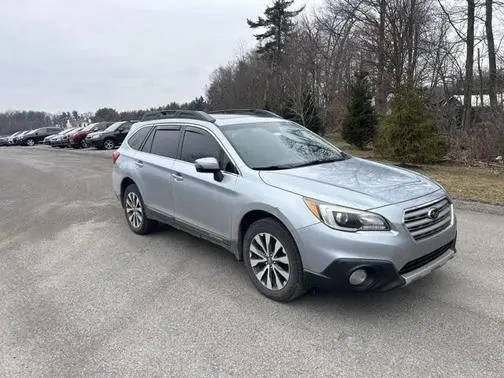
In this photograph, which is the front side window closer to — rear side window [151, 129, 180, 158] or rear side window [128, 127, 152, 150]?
rear side window [151, 129, 180, 158]

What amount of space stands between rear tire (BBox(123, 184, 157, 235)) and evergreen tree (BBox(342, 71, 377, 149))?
14.2 m

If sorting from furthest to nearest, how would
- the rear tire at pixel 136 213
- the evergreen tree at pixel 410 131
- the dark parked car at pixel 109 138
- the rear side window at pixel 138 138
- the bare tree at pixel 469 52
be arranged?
the dark parked car at pixel 109 138 → the bare tree at pixel 469 52 → the evergreen tree at pixel 410 131 → the rear side window at pixel 138 138 → the rear tire at pixel 136 213

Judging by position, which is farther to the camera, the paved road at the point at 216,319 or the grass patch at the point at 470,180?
the grass patch at the point at 470,180

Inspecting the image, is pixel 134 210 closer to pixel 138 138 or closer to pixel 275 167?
pixel 138 138

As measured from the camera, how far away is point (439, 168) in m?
13.0

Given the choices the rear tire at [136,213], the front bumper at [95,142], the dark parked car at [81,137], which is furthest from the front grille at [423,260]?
the dark parked car at [81,137]

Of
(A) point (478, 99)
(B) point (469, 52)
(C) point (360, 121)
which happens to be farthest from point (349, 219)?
(B) point (469, 52)

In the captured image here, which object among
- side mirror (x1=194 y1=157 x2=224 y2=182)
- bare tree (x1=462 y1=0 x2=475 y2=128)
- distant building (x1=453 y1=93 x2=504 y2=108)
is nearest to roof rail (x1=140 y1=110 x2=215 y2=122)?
side mirror (x1=194 y1=157 x2=224 y2=182)

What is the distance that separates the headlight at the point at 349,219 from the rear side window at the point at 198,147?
1534 mm

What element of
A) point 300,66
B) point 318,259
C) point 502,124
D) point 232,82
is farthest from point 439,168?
point 232,82

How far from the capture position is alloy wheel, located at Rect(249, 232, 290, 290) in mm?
3898

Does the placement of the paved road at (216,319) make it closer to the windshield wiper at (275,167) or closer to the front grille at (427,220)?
the front grille at (427,220)

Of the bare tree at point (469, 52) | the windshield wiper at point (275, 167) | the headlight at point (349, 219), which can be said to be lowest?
the headlight at point (349, 219)

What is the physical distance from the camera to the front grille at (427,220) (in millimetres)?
3553
